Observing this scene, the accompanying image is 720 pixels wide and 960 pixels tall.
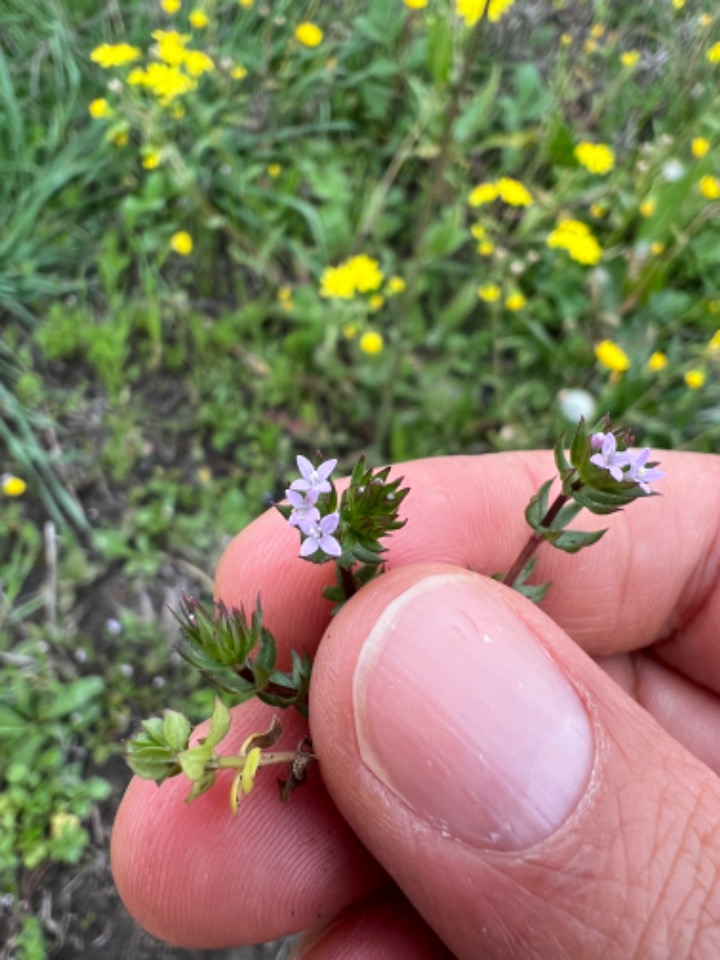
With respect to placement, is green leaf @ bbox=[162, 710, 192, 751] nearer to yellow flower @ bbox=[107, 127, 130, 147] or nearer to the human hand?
the human hand

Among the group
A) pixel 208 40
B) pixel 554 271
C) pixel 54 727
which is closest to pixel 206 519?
pixel 54 727

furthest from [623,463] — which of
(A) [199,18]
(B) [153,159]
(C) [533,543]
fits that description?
(A) [199,18]

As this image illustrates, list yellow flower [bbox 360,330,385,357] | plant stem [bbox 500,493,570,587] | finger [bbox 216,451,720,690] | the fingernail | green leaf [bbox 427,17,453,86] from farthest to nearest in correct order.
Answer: yellow flower [bbox 360,330,385,357]
green leaf [bbox 427,17,453,86]
finger [bbox 216,451,720,690]
plant stem [bbox 500,493,570,587]
the fingernail

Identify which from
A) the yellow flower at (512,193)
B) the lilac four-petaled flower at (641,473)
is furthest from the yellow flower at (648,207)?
the lilac four-petaled flower at (641,473)

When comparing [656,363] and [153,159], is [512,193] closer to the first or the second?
[656,363]

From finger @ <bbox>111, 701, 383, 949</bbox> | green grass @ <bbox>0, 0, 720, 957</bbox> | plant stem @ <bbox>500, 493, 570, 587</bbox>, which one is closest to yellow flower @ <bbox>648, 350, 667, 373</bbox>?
green grass @ <bbox>0, 0, 720, 957</bbox>

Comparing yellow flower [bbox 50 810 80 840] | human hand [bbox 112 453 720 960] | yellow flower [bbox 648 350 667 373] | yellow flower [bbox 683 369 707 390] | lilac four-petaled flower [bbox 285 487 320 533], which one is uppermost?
yellow flower [bbox 648 350 667 373]

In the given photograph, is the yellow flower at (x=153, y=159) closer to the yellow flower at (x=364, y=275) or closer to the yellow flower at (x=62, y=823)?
the yellow flower at (x=364, y=275)

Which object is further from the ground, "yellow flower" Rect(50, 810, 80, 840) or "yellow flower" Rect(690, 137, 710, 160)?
"yellow flower" Rect(690, 137, 710, 160)
